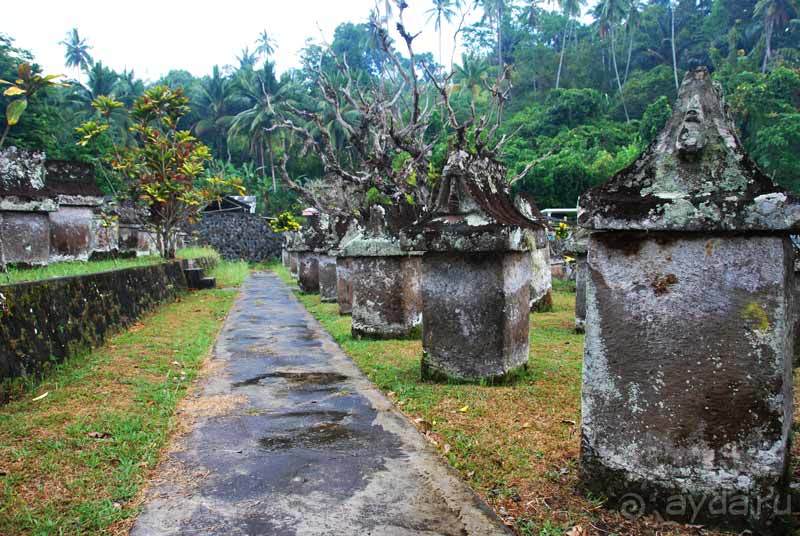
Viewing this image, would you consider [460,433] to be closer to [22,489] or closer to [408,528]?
[408,528]

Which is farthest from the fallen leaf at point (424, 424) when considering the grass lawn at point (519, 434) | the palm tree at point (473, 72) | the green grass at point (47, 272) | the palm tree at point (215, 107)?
the palm tree at point (215, 107)

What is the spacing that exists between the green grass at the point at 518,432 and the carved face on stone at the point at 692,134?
5.68 feet

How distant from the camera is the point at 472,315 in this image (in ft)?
18.4

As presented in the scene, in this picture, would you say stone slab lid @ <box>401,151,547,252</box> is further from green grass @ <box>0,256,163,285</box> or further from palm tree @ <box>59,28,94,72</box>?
palm tree @ <box>59,28,94,72</box>

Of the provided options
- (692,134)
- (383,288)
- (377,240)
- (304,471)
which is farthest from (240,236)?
(692,134)

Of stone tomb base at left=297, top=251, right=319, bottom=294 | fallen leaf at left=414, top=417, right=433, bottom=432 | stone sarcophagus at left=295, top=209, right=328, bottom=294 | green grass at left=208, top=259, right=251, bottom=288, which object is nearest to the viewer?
fallen leaf at left=414, top=417, right=433, bottom=432

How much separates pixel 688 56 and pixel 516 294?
46.3m

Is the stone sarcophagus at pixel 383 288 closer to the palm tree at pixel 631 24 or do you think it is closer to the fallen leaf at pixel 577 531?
the fallen leaf at pixel 577 531

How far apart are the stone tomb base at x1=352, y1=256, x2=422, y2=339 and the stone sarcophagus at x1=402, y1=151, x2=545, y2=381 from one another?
2.68 metres

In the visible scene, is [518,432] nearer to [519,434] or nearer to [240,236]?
[519,434]

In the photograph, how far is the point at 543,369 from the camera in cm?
633

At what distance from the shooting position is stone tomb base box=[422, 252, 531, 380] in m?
5.54

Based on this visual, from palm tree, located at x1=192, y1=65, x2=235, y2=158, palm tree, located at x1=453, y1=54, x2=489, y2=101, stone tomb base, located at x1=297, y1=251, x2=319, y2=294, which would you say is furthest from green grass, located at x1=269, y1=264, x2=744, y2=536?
palm tree, located at x1=192, y1=65, x2=235, y2=158

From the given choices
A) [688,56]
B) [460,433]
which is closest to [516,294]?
[460,433]
